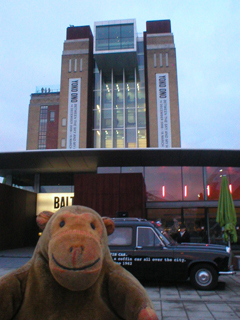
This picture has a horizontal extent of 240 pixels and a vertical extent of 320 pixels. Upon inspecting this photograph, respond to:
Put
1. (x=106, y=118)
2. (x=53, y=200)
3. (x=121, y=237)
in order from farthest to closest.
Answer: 1. (x=106, y=118)
2. (x=53, y=200)
3. (x=121, y=237)

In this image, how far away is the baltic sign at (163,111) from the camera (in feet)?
129

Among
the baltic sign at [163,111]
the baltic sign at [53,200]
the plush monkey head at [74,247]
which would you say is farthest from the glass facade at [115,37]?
the plush monkey head at [74,247]

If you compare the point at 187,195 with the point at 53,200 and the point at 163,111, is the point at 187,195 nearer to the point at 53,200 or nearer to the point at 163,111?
the point at 53,200

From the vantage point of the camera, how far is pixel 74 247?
6.94ft

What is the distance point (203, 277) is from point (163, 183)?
929cm

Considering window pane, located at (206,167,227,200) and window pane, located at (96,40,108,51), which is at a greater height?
window pane, located at (96,40,108,51)

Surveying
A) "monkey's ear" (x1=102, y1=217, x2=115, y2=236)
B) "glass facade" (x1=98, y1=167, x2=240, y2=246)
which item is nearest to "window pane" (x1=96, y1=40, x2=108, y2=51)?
"glass facade" (x1=98, y1=167, x2=240, y2=246)

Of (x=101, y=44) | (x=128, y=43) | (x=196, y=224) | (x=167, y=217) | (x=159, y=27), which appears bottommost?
(x=196, y=224)

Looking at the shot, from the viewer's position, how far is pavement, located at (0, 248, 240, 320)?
19.1 ft

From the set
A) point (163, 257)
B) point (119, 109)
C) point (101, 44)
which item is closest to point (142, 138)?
point (119, 109)

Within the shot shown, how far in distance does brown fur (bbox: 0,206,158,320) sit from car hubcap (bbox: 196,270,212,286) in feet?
20.9

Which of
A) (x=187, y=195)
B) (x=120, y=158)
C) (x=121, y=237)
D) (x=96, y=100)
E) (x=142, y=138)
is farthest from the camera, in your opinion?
(x=96, y=100)

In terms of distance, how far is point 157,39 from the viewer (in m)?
43.4

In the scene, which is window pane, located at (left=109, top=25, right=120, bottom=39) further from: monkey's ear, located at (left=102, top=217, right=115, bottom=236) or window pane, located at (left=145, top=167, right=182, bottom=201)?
monkey's ear, located at (left=102, top=217, right=115, bottom=236)
